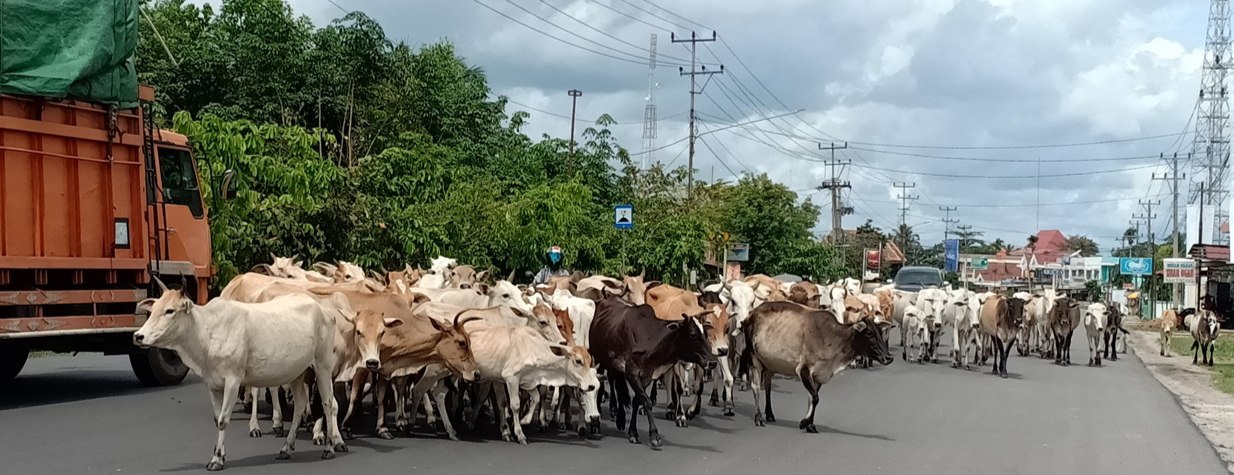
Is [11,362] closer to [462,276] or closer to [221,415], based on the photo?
[462,276]

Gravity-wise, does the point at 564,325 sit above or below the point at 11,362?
above

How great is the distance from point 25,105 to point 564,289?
7279 mm

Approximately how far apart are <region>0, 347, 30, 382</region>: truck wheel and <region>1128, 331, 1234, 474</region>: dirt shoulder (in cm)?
1365

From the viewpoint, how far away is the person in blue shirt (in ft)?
79.7

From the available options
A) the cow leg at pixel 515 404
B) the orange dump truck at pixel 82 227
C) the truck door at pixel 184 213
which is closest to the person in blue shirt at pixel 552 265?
the truck door at pixel 184 213

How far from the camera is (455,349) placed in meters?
11.0

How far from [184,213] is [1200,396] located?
1644 centimetres

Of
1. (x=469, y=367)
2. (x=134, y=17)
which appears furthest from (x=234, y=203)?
(x=469, y=367)

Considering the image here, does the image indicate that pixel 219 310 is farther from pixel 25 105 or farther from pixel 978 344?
pixel 978 344

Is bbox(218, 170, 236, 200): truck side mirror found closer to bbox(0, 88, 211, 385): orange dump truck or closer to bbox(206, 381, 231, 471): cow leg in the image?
bbox(0, 88, 211, 385): orange dump truck

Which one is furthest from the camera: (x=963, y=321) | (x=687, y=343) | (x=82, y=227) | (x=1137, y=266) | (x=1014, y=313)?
(x=1137, y=266)

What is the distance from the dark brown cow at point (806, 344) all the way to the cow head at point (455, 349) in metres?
4.00

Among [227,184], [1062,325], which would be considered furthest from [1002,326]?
[227,184]

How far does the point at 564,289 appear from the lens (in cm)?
1667
